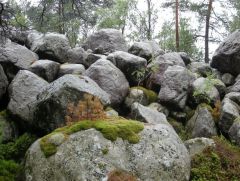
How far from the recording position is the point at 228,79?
19.0 m

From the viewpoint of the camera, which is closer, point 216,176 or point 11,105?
point 216,176

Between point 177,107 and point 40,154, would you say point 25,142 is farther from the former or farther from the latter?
point 177,107

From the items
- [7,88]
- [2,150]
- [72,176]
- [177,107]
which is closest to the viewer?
[72,176]

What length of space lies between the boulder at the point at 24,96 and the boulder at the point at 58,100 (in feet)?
3.11

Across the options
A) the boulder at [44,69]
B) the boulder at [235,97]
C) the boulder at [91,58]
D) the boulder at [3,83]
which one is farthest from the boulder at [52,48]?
the boulder at [235,97]

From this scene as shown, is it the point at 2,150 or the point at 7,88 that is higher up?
the point at 7,88

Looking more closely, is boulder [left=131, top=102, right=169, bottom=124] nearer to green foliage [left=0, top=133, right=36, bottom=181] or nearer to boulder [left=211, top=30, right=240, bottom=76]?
green foliage [left=0, top=133, right=36, bottom=181]

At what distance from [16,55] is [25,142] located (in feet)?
16.8

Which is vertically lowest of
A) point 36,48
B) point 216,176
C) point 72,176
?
point 216,176

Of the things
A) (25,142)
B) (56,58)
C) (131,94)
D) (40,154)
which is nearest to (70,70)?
(56,58)

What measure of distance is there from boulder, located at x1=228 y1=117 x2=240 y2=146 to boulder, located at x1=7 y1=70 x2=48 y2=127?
25.3 ft

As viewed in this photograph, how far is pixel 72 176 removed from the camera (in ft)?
28.3

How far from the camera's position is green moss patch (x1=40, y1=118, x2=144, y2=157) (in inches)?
364

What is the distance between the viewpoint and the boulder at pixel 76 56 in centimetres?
1900
